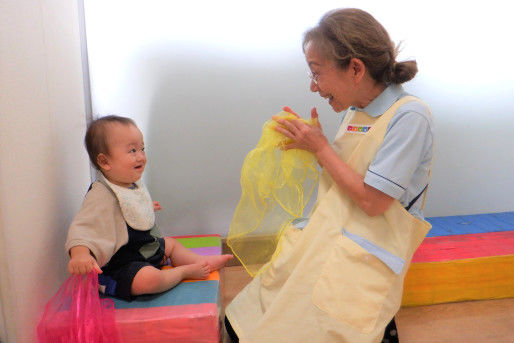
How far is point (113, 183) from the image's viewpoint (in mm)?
1259

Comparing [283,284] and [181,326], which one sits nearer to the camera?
[181,326]

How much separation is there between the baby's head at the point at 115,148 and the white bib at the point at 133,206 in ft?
0.12

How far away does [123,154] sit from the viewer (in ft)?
4.02

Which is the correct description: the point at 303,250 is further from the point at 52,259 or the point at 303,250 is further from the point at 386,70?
the point at 52,259

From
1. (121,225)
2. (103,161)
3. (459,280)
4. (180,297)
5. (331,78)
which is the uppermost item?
(331,78)

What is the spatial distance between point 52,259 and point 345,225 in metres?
0.79

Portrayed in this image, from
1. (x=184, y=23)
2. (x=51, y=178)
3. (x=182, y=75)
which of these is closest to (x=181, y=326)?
(x=51, y=178)

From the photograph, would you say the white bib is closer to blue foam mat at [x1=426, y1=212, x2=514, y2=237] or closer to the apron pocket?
the apron pocket

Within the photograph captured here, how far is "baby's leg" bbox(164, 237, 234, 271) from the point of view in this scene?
133cm

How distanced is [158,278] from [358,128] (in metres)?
0.67

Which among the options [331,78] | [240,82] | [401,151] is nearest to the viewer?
[401,151]

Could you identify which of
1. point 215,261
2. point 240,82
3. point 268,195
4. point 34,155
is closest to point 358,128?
point 268,195

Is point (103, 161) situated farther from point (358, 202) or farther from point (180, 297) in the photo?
point (358, 202)

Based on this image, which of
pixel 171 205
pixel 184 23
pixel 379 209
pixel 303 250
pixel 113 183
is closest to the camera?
pixel 379 209
